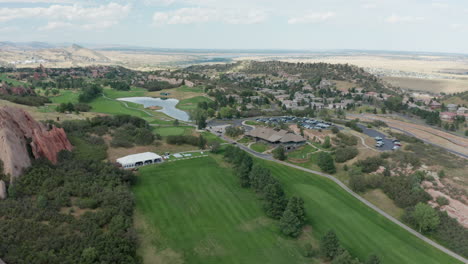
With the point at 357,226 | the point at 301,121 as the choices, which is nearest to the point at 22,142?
the point at 357,226

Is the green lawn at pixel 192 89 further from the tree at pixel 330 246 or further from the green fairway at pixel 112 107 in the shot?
the tree at pixel 330 246

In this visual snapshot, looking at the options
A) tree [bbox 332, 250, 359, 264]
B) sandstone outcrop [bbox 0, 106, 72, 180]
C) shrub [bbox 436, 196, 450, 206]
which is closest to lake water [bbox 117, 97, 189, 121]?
sandstone outcrop [bbox 0, 106, 72, 180]

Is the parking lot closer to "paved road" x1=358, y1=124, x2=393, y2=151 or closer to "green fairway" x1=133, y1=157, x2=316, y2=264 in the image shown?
"paved road" x1=358, y1=124, x2=393, y2=151

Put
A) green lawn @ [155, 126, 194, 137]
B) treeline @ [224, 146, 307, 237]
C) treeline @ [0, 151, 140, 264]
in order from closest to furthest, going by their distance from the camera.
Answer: treeline @ [0, 151, 140, 264]
treeline @ [224, 146, 307, 237]
green lawn @ [155, 126, 194, 137]

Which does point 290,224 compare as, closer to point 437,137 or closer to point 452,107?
point 437,137

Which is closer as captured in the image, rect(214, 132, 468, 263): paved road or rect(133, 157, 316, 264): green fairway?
rect(133, 157, 316, 264): green fairway

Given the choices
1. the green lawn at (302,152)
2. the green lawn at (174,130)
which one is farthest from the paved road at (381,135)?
the green lawn at (174,130)
